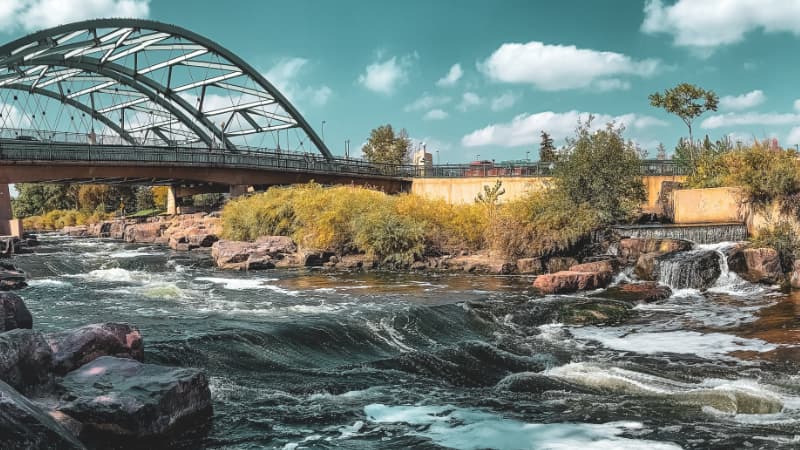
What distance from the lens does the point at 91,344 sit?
8453 mm

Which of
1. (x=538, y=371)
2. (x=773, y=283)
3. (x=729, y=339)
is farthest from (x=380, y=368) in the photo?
(x=773, y=283)

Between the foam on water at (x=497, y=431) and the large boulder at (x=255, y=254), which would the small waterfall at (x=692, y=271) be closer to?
the foam on water at (x=497, y=431)

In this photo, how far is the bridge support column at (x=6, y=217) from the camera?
36.4 m

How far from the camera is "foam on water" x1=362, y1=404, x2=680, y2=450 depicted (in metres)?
7.38

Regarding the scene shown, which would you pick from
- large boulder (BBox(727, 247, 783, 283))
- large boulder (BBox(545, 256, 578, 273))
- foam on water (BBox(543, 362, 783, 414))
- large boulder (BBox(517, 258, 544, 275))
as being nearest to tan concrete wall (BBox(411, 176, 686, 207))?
large boulder (BBox(545, 256, 578, 273))

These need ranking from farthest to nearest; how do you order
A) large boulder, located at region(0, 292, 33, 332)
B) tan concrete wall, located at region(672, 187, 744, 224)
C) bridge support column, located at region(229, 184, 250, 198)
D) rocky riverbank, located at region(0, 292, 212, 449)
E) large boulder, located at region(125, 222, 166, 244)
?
1. bridge support column, located at region(229, 184, 250, 198)
2. large boulder, located at region(125, 222, 166, 244)
3. tan concrete wall, located at region(672, 187, 744, 224)
4. large boulder, located at region(0, 292, 33, 332)
5. rocky riverbank, located at region(0, 292, 212, 449)

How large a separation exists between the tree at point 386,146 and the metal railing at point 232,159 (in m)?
16.0

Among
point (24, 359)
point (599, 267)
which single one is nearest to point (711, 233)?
point (599, 267)

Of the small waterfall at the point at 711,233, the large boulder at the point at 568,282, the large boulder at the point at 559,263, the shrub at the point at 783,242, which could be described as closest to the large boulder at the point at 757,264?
the shrub at the point at 783,242

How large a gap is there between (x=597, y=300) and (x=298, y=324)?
7845 mm

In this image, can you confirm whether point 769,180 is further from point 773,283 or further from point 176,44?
point 176,44

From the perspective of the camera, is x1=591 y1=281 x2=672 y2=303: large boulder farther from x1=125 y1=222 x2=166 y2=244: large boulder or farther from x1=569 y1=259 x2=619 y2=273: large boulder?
x1=125 y1=222 x2=166 y2=244: large boulder

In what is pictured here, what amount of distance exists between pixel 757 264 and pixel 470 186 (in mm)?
24090

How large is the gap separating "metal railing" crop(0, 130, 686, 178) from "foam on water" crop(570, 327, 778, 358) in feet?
59.5
